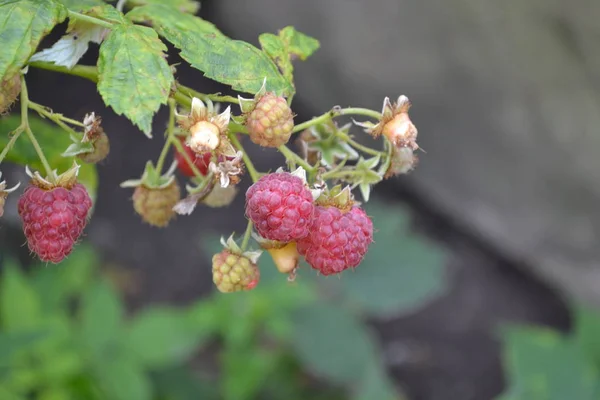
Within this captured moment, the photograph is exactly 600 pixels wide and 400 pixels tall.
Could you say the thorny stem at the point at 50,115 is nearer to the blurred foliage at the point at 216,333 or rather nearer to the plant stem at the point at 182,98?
the plant stem at the point at 182,98

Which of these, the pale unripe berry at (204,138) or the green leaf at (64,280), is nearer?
the pale unripe berry at (204,138)

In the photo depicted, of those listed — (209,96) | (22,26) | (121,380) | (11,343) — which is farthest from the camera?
(121,380)

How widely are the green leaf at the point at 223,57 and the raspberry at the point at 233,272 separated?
242mm

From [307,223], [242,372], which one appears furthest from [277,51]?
[242,372]

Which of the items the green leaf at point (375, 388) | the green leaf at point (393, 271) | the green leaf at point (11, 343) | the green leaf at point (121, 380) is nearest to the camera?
the green leaf at point (11, 343)

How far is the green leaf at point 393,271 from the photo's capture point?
2955mm

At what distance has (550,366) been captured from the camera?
2424 mm

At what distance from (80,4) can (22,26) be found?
13cm

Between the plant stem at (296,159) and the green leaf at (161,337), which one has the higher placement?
the plant stem at (296,159)

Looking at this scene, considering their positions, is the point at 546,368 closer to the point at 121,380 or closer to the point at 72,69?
the point at 121,380

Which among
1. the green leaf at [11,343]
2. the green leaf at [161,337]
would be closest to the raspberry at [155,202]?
the green leaf at [11,343]

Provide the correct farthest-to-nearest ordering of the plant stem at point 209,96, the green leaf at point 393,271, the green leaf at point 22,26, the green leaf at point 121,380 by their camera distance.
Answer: the green leaf at point 393,271 < the green leaf at point 121,380 < the plant stem at point 209,96 < the green leaf at point 22,26

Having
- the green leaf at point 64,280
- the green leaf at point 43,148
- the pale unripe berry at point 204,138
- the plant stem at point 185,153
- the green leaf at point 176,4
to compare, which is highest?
the green leaf at point 176,4

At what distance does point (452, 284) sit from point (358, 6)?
1393 mm
